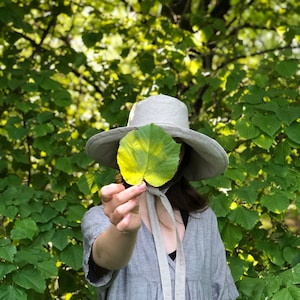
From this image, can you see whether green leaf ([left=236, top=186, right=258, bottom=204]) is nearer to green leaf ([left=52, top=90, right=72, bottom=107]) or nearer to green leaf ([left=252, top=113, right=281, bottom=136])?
green leaf ([left=252, top=113, right=281, bottom=136])

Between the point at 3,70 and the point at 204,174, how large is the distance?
1.67 metres

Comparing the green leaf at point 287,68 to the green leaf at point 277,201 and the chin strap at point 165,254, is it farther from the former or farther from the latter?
the chin strap at point 165,254

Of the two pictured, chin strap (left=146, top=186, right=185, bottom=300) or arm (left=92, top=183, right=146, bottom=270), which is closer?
arm (left=92, top=183, right=146, bottom=270)

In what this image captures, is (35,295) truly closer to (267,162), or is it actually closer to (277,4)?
(267,162)

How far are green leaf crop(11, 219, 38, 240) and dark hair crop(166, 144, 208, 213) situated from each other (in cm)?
67

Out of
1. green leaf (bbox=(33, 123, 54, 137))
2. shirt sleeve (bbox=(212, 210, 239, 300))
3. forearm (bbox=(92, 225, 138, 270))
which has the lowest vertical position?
green leaf (bbox=(33, 123, 54, 137))

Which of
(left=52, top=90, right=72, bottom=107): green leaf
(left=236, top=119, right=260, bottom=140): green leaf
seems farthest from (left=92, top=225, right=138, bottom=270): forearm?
(left=52, top=90, right=72, bottom=107): green leaf

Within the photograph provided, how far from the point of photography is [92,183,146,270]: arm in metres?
1.38

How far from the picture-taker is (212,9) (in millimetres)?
4594

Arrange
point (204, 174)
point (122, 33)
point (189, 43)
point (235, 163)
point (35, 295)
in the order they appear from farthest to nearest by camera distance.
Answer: point (122, 33), point (189, 43), point (235, 163), point (35, 295), point (204, 174)

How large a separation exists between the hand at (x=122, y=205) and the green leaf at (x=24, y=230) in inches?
38.7

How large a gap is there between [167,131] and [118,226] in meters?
0.49

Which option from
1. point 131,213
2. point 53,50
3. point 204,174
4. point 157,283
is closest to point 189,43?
point 53,50

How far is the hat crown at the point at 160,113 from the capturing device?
187 cm
